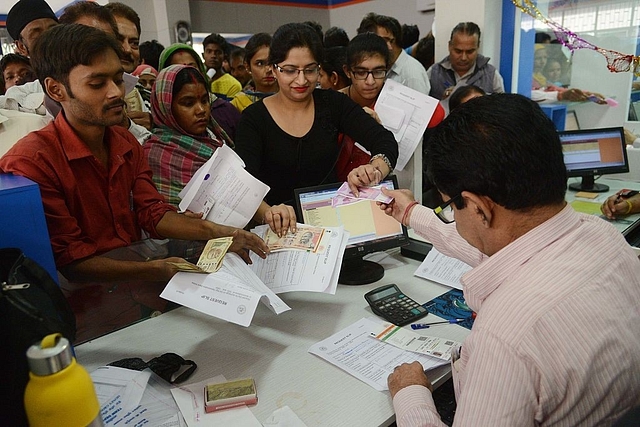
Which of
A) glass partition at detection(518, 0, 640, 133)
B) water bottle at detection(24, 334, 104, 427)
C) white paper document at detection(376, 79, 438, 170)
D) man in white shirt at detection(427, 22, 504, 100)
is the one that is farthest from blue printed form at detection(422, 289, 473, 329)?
glass partition at detection(518, 0, 640, 133)

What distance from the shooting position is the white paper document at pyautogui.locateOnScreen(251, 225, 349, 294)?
1313 mm

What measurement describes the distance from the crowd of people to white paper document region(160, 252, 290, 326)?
0.12 metres

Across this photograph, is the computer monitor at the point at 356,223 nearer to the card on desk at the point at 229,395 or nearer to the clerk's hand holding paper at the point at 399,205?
the clerk's hand holding paper at the point at 399,205

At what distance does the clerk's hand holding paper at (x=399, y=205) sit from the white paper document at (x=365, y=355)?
0.38m

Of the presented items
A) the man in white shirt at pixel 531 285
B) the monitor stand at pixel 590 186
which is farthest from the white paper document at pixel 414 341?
the monitor stand at pixel 590 186

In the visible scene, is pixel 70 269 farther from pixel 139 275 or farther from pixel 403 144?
pixel 403 144

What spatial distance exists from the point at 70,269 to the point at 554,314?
3.86ft

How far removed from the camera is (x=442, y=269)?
162 cm

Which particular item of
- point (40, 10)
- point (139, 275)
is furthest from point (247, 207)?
point (40, 10)

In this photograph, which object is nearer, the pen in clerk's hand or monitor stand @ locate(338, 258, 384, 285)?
the pen in clerk's hand

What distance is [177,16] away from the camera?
668cm

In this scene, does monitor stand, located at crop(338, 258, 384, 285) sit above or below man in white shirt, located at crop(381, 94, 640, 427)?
below

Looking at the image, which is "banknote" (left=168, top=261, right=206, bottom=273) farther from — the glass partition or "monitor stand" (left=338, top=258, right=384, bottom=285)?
the glass partition

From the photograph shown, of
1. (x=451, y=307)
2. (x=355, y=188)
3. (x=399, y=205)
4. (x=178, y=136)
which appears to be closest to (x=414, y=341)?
(x=451, y=307)
